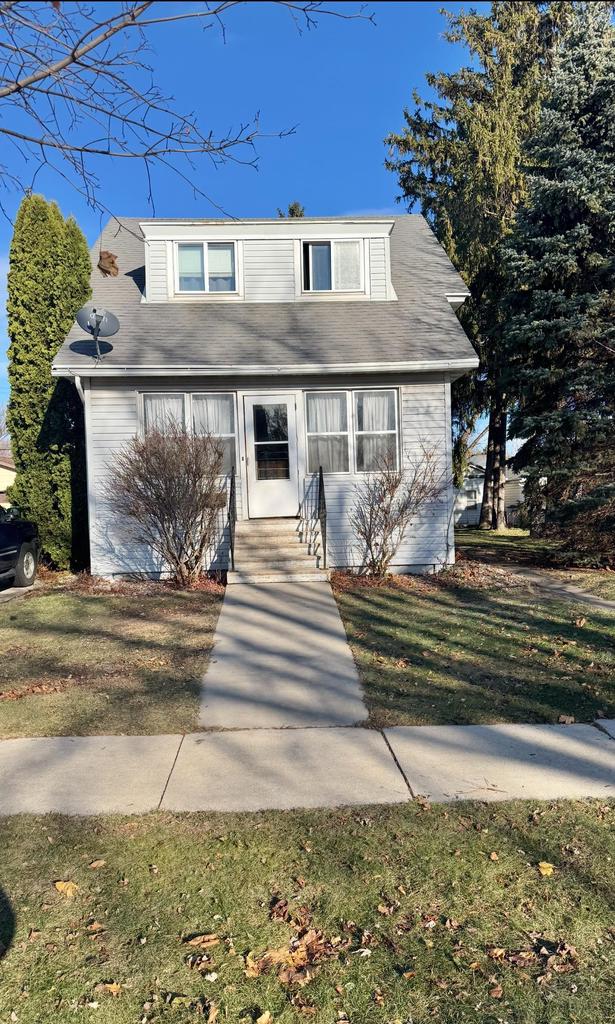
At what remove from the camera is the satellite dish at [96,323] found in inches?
396

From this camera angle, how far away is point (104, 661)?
614 cm

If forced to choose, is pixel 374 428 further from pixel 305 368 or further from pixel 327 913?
pixel 327 913

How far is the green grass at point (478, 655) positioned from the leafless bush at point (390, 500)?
1200 mm

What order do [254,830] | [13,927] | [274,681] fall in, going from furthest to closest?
[274,681] → [254,830] → [13,927]

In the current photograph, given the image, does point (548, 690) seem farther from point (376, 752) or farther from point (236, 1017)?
point (236, 1017)

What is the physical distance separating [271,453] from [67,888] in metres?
8.84

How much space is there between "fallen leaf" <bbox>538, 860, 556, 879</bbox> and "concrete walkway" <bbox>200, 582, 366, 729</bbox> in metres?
1.89

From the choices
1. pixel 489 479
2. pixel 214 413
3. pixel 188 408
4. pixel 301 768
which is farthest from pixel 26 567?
pixel 489 479

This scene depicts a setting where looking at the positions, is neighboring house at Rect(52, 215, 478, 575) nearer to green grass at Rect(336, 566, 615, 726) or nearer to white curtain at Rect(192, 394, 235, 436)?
white curtain at Rect(192, 394, 235, 436)

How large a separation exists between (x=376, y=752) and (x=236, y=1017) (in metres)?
2.12

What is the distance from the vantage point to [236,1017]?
6.86 feet

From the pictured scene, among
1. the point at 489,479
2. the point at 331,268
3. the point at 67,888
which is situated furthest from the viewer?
the point at 489,479

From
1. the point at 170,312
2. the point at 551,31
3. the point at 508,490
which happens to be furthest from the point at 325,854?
the point at 508,490

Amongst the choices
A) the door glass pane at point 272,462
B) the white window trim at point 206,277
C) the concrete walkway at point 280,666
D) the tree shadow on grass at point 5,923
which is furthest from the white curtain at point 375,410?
the tree shadow on grass at point 5,923
